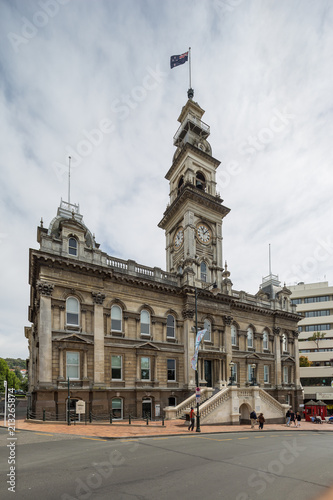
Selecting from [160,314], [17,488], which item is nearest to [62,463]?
[17,488]

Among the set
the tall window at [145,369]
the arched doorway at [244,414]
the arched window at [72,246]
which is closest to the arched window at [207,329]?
the arched doorway at [244,414]

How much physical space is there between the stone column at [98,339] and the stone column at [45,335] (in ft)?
12.1

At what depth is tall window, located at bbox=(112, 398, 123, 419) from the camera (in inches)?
1074

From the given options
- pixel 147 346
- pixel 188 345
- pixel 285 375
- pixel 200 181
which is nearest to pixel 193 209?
pixel 200 181

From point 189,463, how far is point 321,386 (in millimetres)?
58265

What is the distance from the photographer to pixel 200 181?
40.4 meters

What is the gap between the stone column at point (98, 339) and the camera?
26.6m

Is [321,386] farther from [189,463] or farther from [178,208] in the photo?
[189,463]

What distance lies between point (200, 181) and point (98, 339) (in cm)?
2260

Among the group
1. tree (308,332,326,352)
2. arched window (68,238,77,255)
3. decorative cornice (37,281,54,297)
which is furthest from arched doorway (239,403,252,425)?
tree (308,332,326,352)

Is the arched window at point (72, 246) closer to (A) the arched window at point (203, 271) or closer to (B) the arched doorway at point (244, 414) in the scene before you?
(A) the arched window at point (203, 271)

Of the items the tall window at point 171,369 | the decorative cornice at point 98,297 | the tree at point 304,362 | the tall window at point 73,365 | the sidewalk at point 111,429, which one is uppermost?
the decorative cornice at point 98,297

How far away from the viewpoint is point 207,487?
376 inches

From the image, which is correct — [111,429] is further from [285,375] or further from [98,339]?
[285,375]
